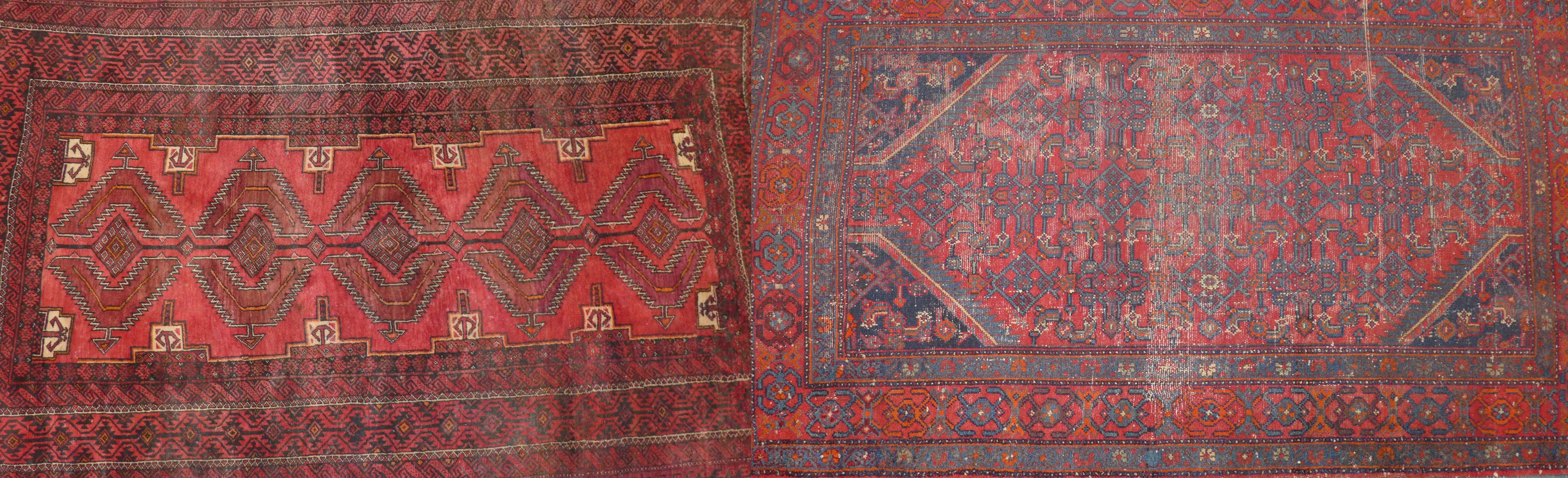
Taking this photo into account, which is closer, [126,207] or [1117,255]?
[126,207]

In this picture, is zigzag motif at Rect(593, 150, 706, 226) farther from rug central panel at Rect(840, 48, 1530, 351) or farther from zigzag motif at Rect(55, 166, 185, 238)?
zigzag motif at Rect(55, 166, 185, 238)

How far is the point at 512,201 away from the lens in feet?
6.58

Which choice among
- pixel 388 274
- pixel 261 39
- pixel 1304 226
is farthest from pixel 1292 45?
pixel 261 39

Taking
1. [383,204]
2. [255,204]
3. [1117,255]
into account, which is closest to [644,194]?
[383,204]

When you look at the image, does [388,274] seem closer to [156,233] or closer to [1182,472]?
[156,233]

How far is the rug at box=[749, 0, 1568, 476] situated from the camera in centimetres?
207

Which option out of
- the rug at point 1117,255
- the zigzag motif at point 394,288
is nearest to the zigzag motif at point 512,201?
the zigzag motif at point 394,288

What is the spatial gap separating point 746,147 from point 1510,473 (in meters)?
2.20

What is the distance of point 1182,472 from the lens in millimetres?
2072

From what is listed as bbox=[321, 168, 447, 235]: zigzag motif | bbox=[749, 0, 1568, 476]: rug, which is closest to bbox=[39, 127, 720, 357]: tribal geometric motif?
bbox=[321, 168, 447, 235]: zigzag motif

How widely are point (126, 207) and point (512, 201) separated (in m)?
0.95

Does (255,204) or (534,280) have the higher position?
(255,204)

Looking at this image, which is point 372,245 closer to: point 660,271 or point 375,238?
point 375,238

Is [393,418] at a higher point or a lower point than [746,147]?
lower
